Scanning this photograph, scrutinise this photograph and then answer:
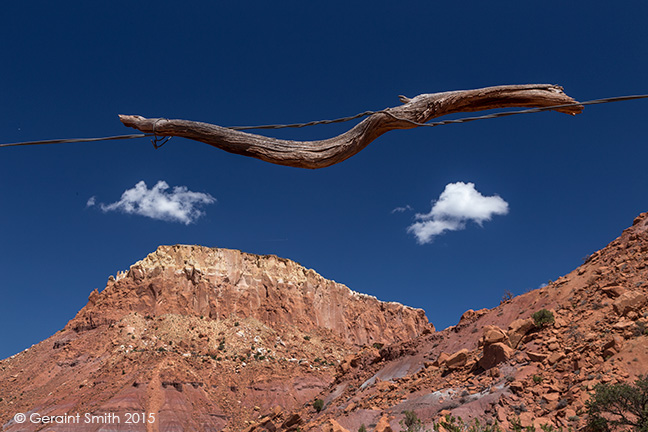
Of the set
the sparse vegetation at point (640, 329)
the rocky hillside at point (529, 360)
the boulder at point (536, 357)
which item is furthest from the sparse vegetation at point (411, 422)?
the sparse vegetation at point (640, 329)

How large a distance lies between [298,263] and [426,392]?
5992 centimetres

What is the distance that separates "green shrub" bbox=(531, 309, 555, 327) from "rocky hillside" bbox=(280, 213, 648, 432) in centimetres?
17

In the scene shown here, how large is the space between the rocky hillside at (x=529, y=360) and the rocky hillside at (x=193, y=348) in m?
5.76

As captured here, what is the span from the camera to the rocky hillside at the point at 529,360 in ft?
52.2

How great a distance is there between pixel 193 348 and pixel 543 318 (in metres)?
45.2

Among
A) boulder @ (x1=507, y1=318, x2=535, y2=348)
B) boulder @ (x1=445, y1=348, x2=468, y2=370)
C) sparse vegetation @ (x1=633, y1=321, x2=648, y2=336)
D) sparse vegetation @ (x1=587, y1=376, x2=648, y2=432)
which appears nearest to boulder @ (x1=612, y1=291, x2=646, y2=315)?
sparse vegetation @ (x1=633, y1=321, x2=648, y2=336)

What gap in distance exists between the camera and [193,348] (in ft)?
186

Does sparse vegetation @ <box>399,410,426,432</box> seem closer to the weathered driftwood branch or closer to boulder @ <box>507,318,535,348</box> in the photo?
boulder @ <box>507,318,535,348</box>

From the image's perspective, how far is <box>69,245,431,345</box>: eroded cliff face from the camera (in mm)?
63812

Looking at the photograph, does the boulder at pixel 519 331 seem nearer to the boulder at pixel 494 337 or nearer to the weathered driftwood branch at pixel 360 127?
the boulder at pixel 494 337

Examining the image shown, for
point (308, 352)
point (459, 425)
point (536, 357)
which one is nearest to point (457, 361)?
point (536, 357)

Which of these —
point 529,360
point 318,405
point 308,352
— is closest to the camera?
point 529,360

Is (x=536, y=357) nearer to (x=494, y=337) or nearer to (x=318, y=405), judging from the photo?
(x=494, y=337)

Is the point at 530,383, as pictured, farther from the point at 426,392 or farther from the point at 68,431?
the point at 68,431
